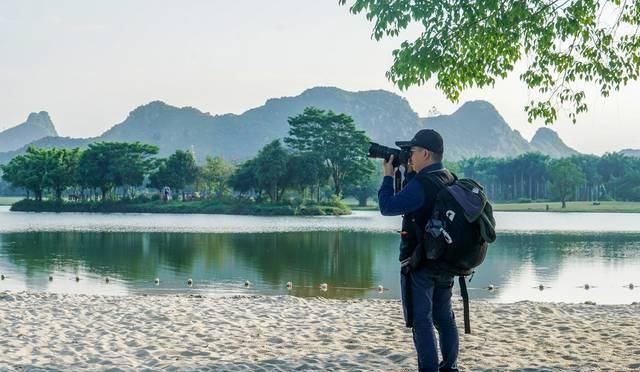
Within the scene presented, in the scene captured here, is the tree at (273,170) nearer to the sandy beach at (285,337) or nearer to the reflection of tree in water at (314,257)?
the reflection of tree in water at (314,257)

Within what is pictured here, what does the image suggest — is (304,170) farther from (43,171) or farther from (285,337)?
(285,337)

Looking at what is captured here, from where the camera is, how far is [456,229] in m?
5.20

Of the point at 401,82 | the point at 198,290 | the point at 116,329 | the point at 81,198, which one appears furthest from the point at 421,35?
the point at 81,198

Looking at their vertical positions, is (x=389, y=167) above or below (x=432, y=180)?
above

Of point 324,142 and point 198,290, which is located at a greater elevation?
point 324,142

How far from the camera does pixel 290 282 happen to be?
18.0 metres

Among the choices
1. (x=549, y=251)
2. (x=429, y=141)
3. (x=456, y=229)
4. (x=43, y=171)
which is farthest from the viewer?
(x=43, y=171)

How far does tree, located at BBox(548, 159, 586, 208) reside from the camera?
10662 centimetres

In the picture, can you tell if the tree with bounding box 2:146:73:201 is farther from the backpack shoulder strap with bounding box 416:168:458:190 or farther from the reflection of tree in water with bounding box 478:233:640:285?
the backpack shoulder strap with bounding box 416:168:458:190

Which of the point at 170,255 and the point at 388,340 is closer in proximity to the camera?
the point at 388,340

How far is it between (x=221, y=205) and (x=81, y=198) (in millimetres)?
28026

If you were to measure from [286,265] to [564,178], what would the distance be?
92.1 meters

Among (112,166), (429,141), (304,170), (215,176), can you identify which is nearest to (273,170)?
(304,170)

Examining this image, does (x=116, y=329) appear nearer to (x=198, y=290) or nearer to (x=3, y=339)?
(x=3, y=339)
